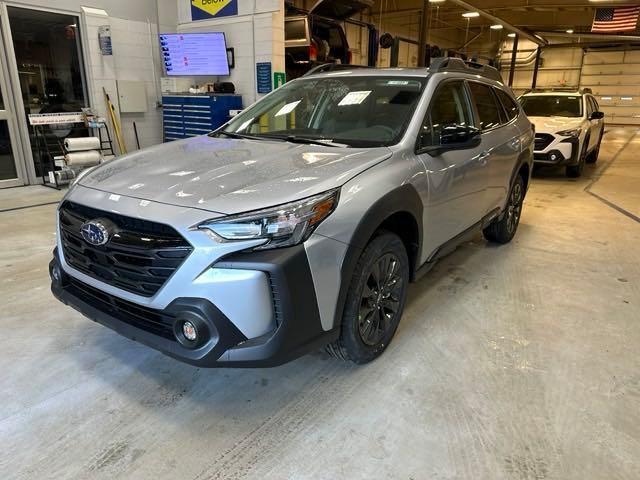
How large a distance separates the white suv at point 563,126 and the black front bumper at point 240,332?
23.6 feet

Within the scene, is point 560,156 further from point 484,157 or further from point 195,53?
point 195,53

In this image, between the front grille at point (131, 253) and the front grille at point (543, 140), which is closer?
the front grille at point (131, 253)

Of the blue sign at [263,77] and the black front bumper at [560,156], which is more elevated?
the blue sign at [263,77]

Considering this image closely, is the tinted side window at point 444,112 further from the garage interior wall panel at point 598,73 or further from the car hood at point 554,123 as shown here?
the garage interior wall panel at point 598,73

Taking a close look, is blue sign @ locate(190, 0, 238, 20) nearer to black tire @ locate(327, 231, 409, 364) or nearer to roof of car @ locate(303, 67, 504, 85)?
roof of car @ locate(303, 67, 504, 85)

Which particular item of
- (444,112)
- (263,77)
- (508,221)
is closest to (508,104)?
(508,221)

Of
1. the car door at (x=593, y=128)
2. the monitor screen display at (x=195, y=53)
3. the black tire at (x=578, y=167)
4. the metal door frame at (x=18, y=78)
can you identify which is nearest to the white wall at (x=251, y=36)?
the monitor screen display at (x=195, y=53)

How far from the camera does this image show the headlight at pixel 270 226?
1.68m

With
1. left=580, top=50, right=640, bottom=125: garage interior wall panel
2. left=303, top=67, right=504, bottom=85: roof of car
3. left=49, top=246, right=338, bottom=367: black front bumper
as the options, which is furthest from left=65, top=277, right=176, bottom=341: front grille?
left=580, top=50, right=640, bottom=125: garage interior wall panel

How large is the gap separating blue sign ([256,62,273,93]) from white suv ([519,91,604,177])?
450 centimetres

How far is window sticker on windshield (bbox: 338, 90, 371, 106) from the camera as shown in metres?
2.78

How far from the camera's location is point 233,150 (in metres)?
2.46

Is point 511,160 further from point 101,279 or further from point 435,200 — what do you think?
point 101,279

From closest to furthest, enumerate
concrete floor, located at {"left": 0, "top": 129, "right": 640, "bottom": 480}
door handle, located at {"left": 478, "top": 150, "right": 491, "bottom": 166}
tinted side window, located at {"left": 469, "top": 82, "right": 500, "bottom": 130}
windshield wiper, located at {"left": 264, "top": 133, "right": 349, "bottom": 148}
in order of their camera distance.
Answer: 1. concrete floor, located at {"left": 0, "top": 129, "right": 640, "bottom": 480}
2. windshield wiper, located at {"left": 264, "top": 133, "right": 349, "bottom": 148}
3. door handle, located at {"left": 478, "top": 150, "right": 491, "bottom": 166}
4. tinted side window, located at {"left": 469, "top": 82, "right": 500, "bottom": 130}
